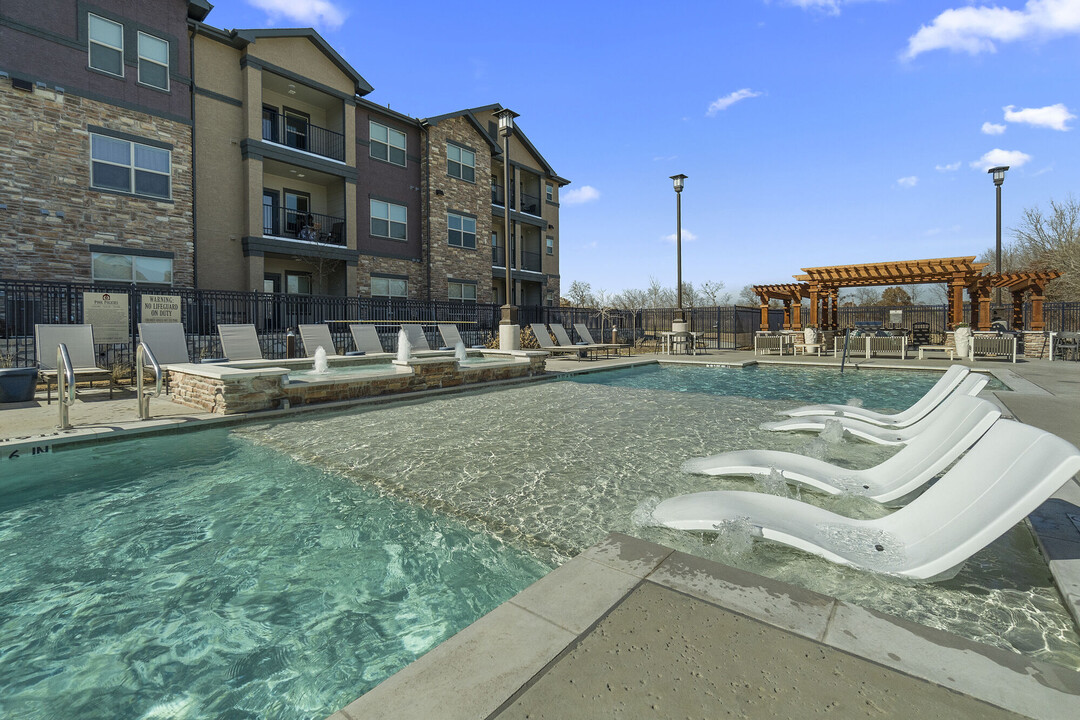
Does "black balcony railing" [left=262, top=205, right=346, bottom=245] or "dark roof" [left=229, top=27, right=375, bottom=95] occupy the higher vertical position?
"dark roof" [left=229, top=27, right=375, bottom=95]

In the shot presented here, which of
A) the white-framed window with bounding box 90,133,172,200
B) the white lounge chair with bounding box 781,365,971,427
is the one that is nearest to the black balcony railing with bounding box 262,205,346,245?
the white-framed window with bounding box 90,133,172,200

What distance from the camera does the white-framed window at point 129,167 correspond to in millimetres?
13672

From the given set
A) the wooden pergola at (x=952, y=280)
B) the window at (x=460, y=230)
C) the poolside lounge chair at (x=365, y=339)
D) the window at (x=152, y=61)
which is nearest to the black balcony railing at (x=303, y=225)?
the window at (x=152, y=61)

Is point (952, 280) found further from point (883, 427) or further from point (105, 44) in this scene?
point (105, 44)

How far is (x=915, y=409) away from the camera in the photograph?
6.03 m

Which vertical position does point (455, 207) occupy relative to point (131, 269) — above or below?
above

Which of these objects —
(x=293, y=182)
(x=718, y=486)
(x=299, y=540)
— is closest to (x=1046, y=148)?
(x=718, y=486)

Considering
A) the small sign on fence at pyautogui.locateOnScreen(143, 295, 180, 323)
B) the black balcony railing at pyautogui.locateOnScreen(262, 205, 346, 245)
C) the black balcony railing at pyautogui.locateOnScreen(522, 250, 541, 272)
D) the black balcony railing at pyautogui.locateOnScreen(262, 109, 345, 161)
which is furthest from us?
the black balcony railing at pyautogui.locateOnScreen(522, 250, 541, 272)

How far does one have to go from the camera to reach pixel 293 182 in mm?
19688

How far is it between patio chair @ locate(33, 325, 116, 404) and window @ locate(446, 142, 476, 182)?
57.5 ft

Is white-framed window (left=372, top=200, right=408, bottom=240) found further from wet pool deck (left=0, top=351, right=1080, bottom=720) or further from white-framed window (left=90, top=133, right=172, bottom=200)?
wet pool deck (left=0, top=351, right=1080, bottom=720)

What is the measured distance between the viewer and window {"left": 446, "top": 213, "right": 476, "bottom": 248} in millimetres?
23359

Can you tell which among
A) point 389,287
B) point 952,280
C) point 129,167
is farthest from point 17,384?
point 952,280

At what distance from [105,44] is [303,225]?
287 inches
